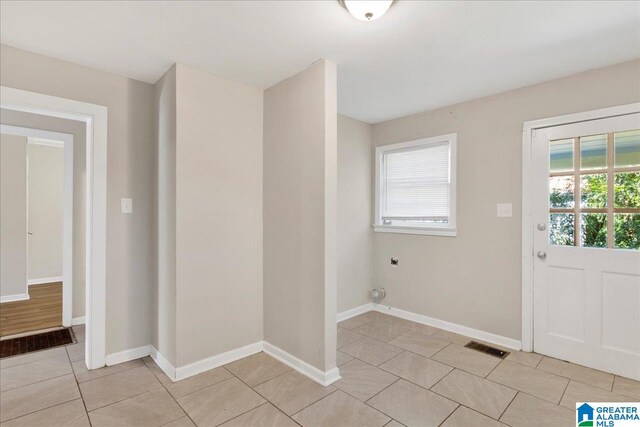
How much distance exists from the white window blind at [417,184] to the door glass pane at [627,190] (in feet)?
4.55

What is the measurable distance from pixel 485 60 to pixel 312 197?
68.1 inches

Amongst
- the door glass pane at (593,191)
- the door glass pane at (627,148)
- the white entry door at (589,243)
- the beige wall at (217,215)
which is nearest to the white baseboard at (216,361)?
the beige wall at (217,215)

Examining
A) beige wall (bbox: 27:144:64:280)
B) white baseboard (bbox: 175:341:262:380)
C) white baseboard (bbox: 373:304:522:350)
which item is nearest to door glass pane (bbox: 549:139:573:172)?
white baseboard (bbox: 373:304:522:350)

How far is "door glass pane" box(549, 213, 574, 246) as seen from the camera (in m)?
2.77

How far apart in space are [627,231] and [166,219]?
12.2 ft

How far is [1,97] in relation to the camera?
2223mm

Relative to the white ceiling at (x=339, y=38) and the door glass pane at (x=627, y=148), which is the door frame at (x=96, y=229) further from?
the door glass pane at (x=627, y=148)

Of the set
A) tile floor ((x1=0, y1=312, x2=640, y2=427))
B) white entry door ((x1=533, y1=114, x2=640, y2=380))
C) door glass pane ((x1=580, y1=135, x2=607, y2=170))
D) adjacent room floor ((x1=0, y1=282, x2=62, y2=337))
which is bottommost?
tile floor ((x1=0, y1=312, x2=640, y2=427))

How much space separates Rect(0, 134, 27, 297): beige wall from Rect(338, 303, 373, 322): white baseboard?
483 centimetres

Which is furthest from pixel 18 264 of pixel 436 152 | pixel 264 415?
pixel 436 152

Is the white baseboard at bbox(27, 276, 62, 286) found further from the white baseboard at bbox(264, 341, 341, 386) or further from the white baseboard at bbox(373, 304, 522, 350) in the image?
the white baseboard at bbox(373, 304, 522, 350)

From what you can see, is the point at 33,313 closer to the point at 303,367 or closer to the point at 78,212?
the point at 78,212

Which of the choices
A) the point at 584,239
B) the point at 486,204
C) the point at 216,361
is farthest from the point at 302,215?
the point at 584,239

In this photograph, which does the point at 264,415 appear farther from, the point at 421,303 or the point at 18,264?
the point at 18,264
